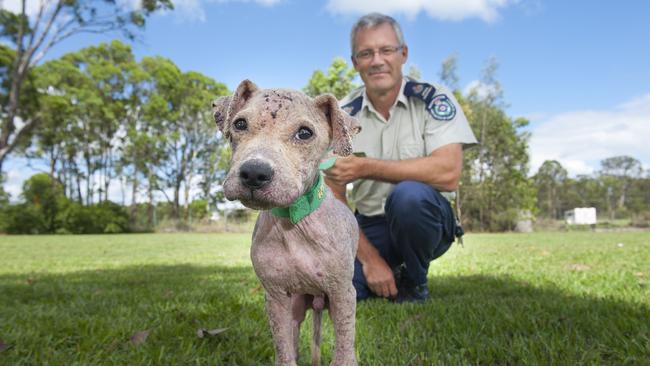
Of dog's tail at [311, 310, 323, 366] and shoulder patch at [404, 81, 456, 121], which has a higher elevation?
shoulder patch at [404, 81, 456, 121]

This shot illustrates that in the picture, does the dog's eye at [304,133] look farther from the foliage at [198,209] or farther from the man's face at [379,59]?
the foliage at [198,209]

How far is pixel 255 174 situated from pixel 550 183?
67046 millimetres

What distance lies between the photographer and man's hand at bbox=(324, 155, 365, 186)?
296 cm

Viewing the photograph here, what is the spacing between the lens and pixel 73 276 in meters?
6.81

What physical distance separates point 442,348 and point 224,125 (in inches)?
69.6

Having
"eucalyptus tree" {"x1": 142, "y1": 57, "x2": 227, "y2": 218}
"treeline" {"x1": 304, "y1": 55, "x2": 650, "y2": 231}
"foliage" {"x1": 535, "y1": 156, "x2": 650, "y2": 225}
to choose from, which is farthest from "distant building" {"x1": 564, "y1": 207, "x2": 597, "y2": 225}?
"eucalyptus tree" {"x1": 142, "y1": 57, "x2": 227, "y2": 218}

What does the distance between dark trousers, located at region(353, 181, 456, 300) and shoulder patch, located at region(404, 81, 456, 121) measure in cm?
71

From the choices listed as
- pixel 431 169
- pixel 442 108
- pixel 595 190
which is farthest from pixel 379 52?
pixel 595 190

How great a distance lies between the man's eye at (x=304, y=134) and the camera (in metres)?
1.67

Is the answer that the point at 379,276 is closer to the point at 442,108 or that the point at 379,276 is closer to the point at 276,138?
the point at 442,108

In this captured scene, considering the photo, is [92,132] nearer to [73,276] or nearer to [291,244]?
[73,276]

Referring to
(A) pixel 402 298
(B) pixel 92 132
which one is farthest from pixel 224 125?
(B) pixel 92 132

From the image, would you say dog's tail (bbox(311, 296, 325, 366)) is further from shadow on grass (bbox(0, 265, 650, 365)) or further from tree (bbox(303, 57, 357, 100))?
tree (bbox(303, 57, 357, 100))

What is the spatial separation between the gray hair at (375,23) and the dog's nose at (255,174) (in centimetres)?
286
